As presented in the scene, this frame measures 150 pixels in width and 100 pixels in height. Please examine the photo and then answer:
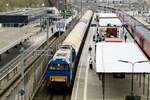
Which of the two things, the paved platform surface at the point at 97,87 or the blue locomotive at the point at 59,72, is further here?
the blue locomotive at the point at 59,72

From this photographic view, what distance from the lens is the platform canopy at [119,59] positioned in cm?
2869

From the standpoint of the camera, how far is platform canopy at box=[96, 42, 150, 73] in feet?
94.1

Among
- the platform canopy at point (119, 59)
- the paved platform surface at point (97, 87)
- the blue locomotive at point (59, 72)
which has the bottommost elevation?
the paved platform surface at point (97, 87)

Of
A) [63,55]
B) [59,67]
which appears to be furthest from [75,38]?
[59,67]

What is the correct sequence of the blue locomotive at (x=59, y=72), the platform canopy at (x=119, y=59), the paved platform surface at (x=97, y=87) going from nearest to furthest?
the platform canopy at (x=119, y=59) → the paved platform surface at (x=97, y=87) → the blue locomotive at (x=59, y=72)

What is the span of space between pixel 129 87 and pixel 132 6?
141643 mm

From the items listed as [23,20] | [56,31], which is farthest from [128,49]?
[23,20]

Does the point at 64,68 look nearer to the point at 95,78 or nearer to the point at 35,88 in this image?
the point at 35,88

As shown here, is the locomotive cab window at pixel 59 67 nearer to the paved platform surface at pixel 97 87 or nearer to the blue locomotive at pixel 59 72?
the blue locomotive at pixel 59 72

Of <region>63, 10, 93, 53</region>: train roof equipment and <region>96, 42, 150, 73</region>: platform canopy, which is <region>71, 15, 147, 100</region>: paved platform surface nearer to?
<region>96, 42, 150, 73</region>: platform canopy

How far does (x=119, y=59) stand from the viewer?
32781 millimetres

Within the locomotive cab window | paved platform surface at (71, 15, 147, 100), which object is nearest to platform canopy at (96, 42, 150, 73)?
paved platform surface at (71, 15, 147, 100)

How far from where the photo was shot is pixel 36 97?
3036cm

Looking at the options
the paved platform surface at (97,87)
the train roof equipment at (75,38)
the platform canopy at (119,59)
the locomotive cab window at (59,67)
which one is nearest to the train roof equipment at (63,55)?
the locomotive cab window at (59,67)
